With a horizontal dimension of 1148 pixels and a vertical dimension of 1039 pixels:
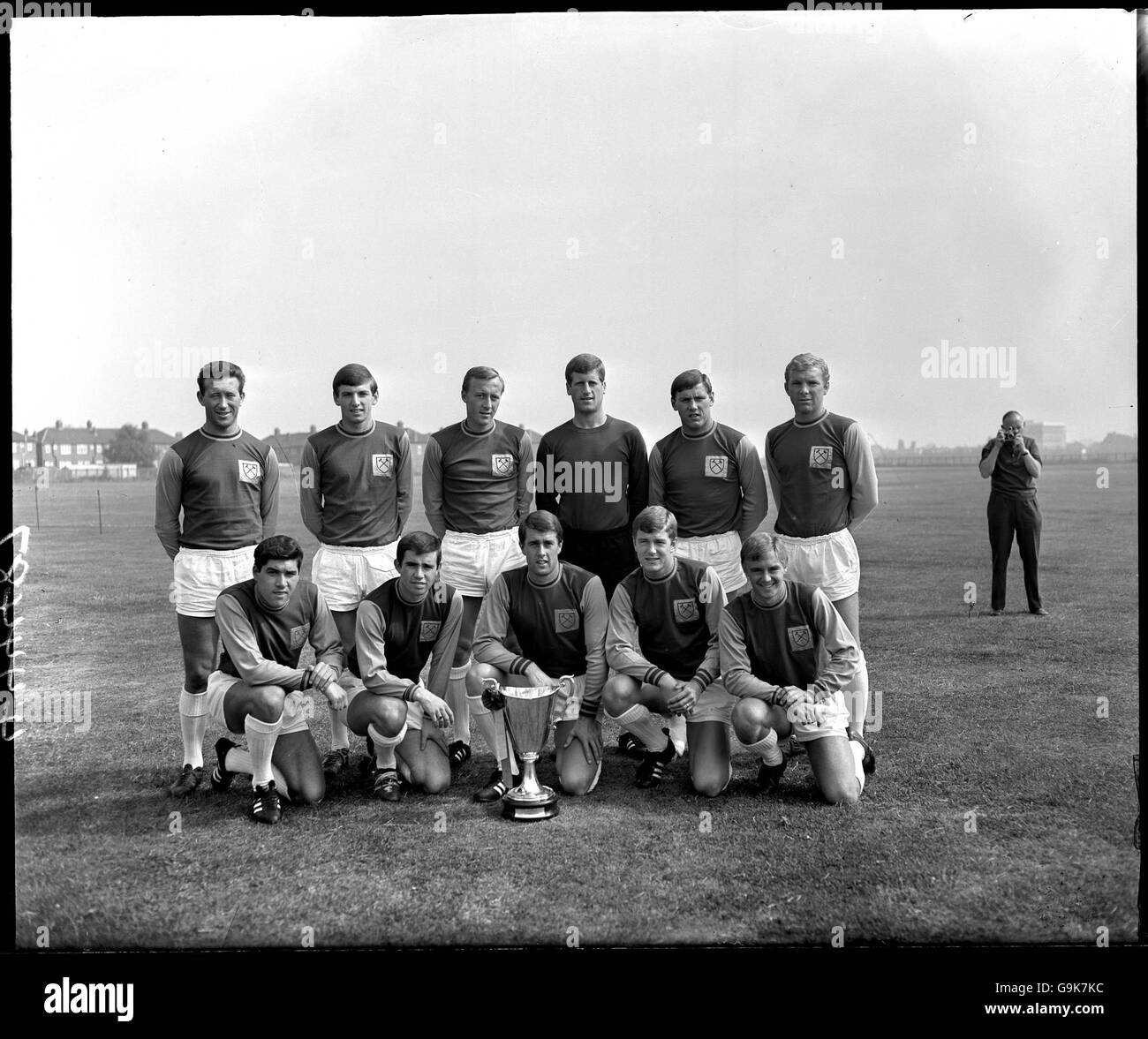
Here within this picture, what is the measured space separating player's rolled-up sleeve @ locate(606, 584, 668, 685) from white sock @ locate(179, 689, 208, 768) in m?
1.94

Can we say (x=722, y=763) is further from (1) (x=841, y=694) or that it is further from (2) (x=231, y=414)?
(2) (x=231, y=414)

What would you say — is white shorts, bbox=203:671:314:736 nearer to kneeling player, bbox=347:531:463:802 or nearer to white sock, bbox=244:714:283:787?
white sock, bbox=244:714:283:787

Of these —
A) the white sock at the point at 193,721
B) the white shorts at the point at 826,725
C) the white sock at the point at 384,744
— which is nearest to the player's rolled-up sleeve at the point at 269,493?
the white sock at the point at 193,721

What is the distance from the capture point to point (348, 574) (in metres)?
4.82

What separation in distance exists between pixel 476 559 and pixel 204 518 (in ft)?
4.27

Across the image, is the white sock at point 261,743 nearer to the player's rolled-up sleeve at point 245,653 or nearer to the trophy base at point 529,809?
the player's rolled-up sleeve at point 245,653

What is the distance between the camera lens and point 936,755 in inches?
189

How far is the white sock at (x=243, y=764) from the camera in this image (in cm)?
436

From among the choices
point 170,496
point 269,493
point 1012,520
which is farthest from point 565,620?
point 1012,520

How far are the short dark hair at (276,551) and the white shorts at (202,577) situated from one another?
1.15 ft

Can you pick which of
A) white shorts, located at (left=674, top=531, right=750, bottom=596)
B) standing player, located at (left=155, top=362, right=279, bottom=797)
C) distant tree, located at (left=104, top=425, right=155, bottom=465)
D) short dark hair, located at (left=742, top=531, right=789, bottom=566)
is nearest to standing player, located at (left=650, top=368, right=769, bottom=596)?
white shorts, located at (left=674, top=531, right=750, bottom=596)

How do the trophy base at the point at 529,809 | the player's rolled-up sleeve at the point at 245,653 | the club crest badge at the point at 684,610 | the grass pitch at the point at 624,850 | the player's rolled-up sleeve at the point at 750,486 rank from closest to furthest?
the grass pitch at the point at 624,850 → the trophy base at the point at 529,809 → the player's rolled-up sleeve at the point at 245,653 → the club crest badge at the point at 684,610 → the player's rolled-up sleeve at the point at 750,486

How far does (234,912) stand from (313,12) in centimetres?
365
